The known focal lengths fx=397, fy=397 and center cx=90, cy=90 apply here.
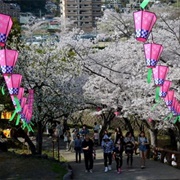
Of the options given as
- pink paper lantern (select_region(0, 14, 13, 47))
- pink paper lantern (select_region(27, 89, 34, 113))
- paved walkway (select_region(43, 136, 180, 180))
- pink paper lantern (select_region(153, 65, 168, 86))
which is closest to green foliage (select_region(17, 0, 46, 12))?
pink paper lantern (select_region(27, 89, 34, 113))

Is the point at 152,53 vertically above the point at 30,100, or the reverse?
the point at 152,53

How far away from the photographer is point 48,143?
84.2 ft

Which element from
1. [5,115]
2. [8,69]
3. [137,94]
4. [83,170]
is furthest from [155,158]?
[8,69]

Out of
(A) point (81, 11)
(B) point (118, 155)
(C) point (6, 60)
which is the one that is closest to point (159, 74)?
(B) point (118, 155)

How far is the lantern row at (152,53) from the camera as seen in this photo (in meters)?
9.40

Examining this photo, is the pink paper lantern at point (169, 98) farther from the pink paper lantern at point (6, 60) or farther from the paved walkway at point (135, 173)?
the pink paper lantern at point (6, 60)

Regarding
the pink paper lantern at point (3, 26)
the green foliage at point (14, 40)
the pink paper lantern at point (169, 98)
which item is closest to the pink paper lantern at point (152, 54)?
the pink paper lantern at point (169, 98)

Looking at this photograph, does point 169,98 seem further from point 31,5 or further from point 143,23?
point 31,5

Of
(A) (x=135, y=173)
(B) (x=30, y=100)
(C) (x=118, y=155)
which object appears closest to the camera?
(C) (x=118, y=155)

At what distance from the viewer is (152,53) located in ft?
35.9

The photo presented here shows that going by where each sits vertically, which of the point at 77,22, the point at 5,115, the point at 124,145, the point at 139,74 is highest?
the point at 77,22

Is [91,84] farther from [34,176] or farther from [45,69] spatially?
[34,176]

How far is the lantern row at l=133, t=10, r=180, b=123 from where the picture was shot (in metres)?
9.40

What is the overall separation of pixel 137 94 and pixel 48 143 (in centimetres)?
967
